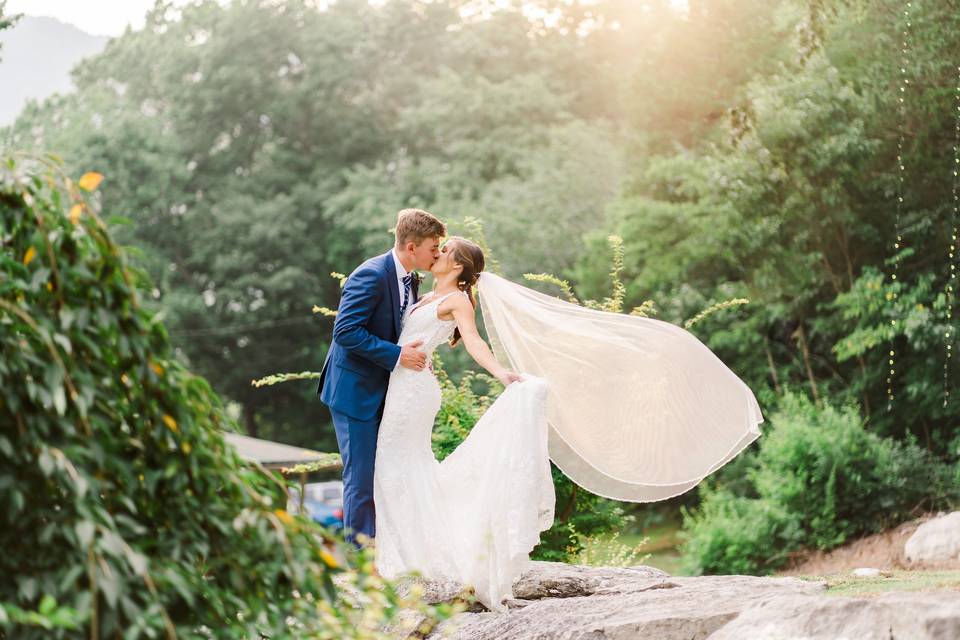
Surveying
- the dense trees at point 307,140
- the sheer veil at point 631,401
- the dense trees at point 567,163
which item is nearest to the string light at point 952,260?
the dense trees at point 567,163

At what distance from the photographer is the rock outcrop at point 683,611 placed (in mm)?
4207

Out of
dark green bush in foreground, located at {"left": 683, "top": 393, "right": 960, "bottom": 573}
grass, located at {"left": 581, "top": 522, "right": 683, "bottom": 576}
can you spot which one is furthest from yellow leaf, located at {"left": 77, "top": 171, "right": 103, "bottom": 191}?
grass, located at {"left": 581, "top": 522, "right": 683, "bottom": 576}

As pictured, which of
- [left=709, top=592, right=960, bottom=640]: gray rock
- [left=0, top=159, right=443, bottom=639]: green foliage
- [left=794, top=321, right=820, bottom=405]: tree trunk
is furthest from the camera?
[left=794, top=321, right=820, bottom=405]: tree trunk

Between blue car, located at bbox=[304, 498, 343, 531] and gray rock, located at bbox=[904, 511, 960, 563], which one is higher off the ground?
gray rock, located at bbox=[904, 511, 960, 563]

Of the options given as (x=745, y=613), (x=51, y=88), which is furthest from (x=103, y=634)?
(x=51, y=88)

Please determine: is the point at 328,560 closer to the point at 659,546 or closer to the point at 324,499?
the point at 659,546

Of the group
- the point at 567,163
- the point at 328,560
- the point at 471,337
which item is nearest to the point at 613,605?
the point at 471,337

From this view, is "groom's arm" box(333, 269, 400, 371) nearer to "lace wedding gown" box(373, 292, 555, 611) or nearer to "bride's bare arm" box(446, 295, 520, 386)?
"lace wedding gown" box(373, 292, 555, 611)

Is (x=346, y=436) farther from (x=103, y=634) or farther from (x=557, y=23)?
(x=557, y=23)

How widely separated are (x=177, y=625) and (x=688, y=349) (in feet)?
13.5

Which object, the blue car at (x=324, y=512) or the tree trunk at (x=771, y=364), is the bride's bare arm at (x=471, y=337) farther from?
the blue car at (x=324, y=512)

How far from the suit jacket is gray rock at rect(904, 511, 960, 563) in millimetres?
5868

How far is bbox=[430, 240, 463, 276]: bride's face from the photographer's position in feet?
20.8

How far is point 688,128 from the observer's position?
25.7 m
